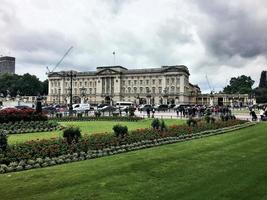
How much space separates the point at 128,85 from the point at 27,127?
137 meters

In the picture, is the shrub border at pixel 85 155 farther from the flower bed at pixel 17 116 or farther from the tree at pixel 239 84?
the tree at pixel 239 84

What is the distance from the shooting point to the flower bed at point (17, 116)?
2912 cm

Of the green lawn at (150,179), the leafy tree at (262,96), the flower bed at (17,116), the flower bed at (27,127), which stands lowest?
the green lawn at (150,179)

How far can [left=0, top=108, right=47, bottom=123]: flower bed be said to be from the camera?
95.6 feet

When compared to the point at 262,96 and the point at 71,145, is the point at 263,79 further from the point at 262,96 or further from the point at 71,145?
the point at 71,145

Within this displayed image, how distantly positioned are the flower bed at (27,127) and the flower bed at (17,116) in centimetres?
59

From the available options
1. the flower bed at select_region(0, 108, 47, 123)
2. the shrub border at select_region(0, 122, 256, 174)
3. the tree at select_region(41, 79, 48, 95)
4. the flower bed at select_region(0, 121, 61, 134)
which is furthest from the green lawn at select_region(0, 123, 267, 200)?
the tree at select_region(41, 79, 48, 95)

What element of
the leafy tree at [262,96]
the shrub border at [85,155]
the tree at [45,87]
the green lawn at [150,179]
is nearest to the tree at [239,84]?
the leafy tree at [262,96]

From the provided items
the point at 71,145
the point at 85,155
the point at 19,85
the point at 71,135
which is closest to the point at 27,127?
the point at 71,135

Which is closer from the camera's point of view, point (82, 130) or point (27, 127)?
point (27, 127)

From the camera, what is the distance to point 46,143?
16.3m

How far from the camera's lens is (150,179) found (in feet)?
36.6

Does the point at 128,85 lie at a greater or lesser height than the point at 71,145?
greater

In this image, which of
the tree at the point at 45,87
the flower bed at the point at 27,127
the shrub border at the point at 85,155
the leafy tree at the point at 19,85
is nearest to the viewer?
the shrub border at the point at 85,155
